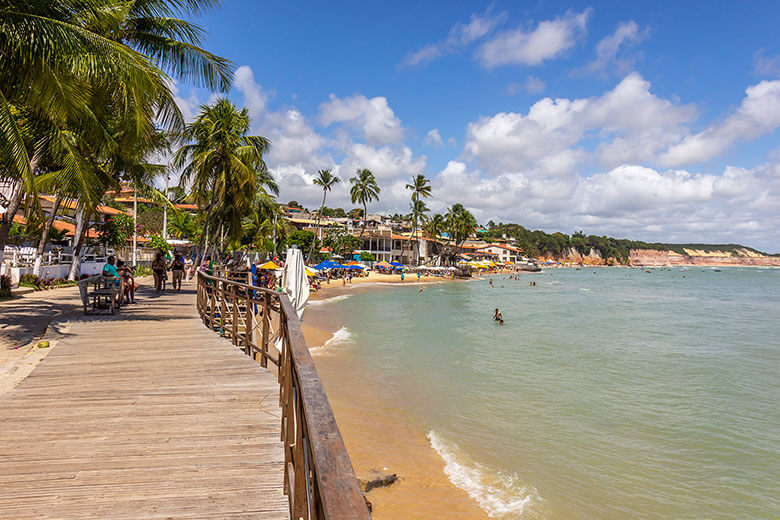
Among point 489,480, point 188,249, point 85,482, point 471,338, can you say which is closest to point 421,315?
point 471,338

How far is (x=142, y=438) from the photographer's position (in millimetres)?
3992

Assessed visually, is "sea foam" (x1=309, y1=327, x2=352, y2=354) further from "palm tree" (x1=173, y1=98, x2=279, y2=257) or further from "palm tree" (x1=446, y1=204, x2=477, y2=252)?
"palm tree" (x1=446, y1=204, x2=477, y2=252)

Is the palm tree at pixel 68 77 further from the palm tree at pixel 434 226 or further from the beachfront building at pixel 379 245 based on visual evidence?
the palm tree at pixel 434 226

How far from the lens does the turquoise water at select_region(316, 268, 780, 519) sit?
7457 millimetres

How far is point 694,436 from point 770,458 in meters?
1.33

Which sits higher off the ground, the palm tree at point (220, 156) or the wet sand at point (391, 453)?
the palm tree at point (220, 156)

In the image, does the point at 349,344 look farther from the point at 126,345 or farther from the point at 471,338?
the point at 126,345

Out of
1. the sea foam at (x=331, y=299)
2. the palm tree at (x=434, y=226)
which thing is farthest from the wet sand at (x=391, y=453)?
the palm tree at (x=434, y=226)

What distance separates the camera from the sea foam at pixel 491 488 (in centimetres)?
676

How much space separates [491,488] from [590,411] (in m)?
5.37

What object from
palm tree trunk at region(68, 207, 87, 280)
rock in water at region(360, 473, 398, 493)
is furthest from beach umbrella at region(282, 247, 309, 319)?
palm tree trunk at region(68, 207, 87, 280)

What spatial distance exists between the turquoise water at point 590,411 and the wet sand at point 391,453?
308 mm

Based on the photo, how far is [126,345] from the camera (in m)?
7.48

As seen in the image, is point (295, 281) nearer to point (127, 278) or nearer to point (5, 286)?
point (127, 278)
